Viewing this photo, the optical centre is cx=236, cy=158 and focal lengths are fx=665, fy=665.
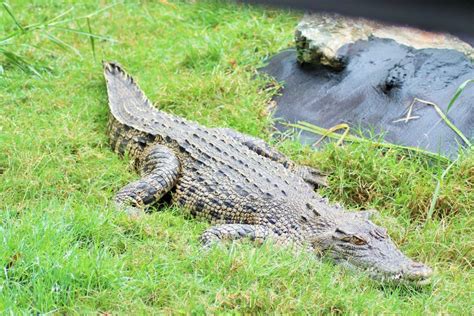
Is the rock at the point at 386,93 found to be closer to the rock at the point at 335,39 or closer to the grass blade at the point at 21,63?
the rock at the point at 335,39

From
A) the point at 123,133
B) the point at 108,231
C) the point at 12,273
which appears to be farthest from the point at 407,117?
the point at 12,273

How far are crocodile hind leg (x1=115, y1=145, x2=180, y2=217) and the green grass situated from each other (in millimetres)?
168

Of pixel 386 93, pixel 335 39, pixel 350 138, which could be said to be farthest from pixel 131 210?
pixel 335 39

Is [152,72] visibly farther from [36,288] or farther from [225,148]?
[36,288]

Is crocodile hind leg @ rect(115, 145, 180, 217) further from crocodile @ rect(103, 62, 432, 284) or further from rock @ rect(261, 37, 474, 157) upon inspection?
rock @ rect(261, 37, 474, 157)

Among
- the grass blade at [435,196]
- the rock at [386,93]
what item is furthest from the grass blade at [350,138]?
the grass blade at [435,196]

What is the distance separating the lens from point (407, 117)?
607 cm

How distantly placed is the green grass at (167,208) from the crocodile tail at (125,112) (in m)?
0.17

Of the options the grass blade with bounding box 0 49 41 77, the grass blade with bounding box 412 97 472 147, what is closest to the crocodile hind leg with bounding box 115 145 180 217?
the grass blade with bounding box 0 49 41 77

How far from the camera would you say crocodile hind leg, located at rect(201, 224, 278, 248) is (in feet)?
14.8

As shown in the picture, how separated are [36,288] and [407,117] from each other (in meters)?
3.91

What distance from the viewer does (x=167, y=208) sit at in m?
5.19

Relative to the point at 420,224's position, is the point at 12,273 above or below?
above

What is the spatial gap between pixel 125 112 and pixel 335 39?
2.36 metres
